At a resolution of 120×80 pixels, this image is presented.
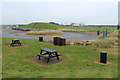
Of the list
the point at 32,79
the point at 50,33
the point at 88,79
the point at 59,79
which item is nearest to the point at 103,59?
the point at 88,79

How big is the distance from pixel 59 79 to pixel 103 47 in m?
8.05

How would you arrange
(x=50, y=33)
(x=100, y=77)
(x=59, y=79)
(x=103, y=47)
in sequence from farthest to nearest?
(x=50, y=33)
(x=103, y=47)
(x=100, y=77)
(x=59, y=79)

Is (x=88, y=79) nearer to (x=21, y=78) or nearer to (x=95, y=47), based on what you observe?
(x=21, y=78)

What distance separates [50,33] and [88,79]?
968 inches

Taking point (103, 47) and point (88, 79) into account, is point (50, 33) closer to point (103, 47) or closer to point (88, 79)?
point (103, 47)

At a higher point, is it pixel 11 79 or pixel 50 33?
pixel 50 33

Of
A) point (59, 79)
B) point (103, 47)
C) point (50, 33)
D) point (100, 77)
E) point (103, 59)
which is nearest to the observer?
point (59, 79)

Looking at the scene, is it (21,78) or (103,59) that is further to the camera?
(103,59)

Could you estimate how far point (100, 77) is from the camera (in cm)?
448

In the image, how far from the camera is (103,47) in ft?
36.4

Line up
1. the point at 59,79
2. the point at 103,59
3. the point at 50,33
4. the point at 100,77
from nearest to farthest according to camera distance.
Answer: the point at 59,79
the point at 100,77
the point at 103,59
the point at 50,33

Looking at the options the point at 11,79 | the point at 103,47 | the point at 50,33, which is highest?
the point at 50,33

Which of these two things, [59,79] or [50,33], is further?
[50,33]

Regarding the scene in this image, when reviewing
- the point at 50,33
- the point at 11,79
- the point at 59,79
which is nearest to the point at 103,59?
the point at 59,79
